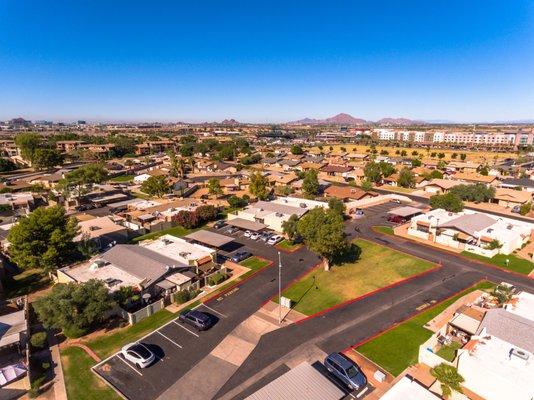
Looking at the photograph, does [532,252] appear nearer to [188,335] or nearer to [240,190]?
[188,335]

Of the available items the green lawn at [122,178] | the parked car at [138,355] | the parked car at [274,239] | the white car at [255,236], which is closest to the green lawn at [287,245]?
the parked car at [274,239]

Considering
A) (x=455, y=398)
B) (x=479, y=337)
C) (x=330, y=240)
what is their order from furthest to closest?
(x=330, y=240) → (x=479, y=337) → (x=455, y=398)

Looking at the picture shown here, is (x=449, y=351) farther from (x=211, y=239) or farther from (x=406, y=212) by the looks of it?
(x=406, y=212)

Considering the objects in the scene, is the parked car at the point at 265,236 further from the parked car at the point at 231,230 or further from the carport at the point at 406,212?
the carport at the point at 406,212

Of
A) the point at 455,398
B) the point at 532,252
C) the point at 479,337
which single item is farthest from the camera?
the point at 532,252

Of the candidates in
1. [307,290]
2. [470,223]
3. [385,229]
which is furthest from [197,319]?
[470,223]

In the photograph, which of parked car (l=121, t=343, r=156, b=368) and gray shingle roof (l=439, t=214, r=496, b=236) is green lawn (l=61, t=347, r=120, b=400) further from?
gray shingle roof (l=439, t=214, r=496, b=236)

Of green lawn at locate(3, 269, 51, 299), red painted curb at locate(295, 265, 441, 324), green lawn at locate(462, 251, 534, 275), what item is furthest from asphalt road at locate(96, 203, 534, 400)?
green lawn at locate(3, 269, 51, 299)

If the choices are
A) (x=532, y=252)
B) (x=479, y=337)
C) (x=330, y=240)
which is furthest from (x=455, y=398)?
(x=532, y=252)
